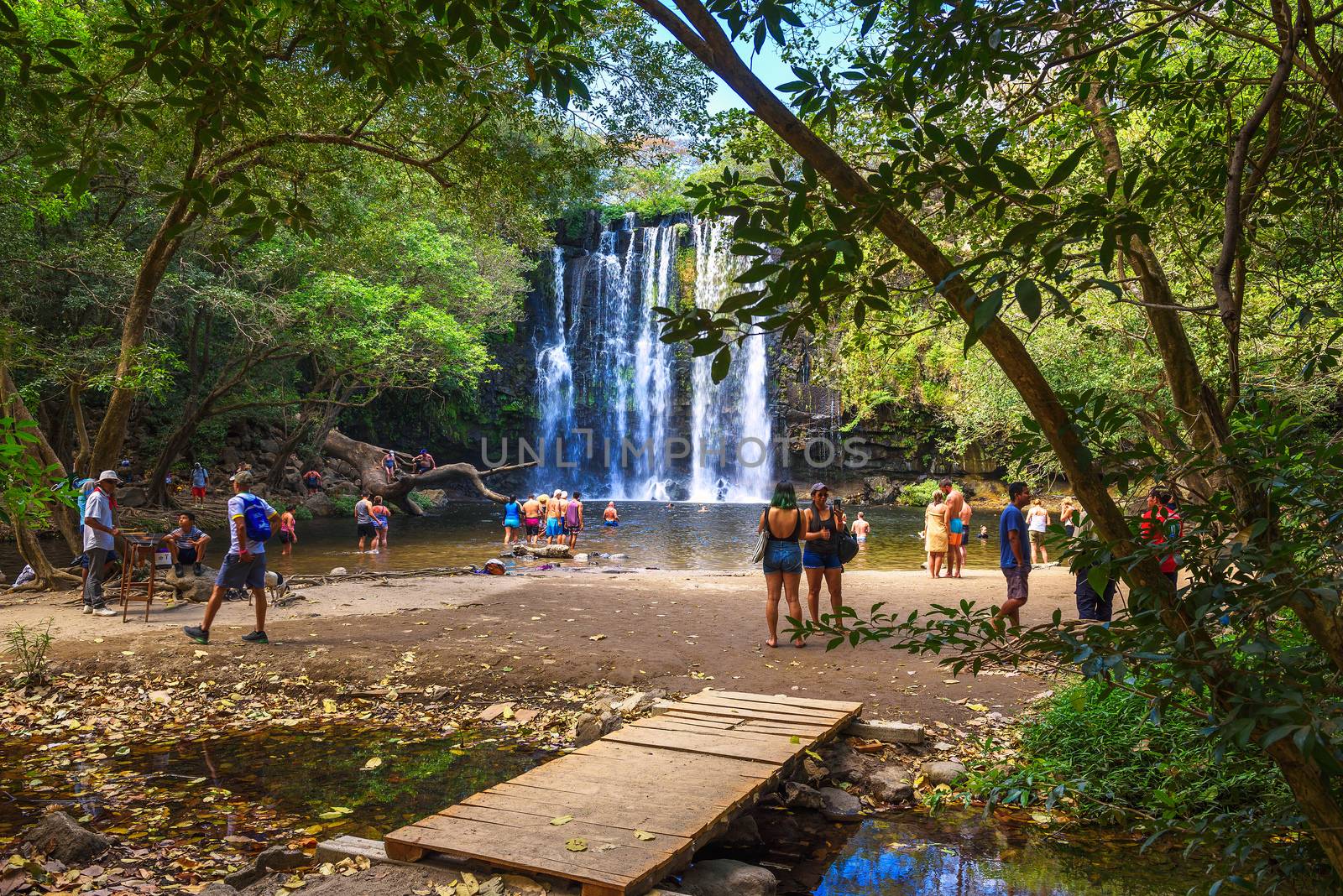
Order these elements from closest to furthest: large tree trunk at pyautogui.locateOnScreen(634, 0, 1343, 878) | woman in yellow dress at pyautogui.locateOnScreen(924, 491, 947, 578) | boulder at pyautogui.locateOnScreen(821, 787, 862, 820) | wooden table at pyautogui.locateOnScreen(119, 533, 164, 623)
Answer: large tree trunk at pyautogui.locateOnScreen(634, 0, 1343, 878) < boulder at pyautogui.locateOnScreen(821, 787, 862, 820) < wooden table at pyautogui.locateOnScreen(119, 533, 164, 623) < woman in yellow dress at pyautogui.locateOnScreen(924, 491, 947, 578)

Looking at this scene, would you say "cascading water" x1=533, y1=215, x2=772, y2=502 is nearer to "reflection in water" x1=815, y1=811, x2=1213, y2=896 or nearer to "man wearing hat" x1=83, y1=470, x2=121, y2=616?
"man wearing hat" x1=83, y1=470, x2=121, y2=616

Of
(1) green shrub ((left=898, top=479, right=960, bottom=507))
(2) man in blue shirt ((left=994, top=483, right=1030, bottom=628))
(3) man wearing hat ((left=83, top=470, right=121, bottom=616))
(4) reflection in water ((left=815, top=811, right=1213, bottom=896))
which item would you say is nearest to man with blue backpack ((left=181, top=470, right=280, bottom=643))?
(3) man wearing hat ((left=83, top=470, right=121, bottom=616))

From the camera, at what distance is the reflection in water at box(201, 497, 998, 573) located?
1920cm

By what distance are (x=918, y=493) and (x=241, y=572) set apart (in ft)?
110

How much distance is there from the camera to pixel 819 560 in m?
8.88

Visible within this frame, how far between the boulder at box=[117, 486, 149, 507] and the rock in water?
25.5m

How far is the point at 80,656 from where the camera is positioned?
8.16 metres

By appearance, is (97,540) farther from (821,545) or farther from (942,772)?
(942,772)

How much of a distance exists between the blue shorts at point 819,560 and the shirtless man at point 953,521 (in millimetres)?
6166

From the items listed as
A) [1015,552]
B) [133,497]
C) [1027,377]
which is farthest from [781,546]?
[133,497]

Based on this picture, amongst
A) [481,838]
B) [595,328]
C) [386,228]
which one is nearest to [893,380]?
[595,328]

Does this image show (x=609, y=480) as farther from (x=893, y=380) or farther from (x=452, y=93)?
(x=452, y=93)

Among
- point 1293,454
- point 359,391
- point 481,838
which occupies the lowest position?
point 481,838

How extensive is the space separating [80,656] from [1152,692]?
9.07 m
